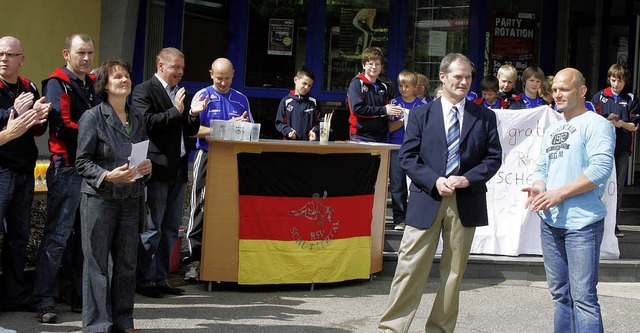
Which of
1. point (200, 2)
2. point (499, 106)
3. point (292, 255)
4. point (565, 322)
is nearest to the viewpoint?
point (565, 322)

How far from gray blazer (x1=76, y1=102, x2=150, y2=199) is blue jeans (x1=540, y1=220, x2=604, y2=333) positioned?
9.45 ft

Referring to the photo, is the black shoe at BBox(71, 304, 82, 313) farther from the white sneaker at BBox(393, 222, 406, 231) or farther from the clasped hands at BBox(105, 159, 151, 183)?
the white sneaker at BBox(393, 222, 406, 231)

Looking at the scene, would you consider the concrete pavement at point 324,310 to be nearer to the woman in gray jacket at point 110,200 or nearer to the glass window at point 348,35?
the woman in gray jacket at point 110,200

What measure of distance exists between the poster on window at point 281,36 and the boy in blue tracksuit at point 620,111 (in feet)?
16.1

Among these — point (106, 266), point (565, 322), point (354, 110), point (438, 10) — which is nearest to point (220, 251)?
point (106, 266)

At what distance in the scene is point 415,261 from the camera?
6.15 m

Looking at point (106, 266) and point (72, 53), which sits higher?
point (72, 53)

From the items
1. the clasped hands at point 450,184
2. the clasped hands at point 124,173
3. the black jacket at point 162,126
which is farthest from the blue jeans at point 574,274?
the black jacket at point 162,126

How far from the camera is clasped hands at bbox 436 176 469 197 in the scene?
19.4ft

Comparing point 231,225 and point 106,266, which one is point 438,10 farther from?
point 106,266

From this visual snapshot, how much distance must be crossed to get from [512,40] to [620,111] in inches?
158

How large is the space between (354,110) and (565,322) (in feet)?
14.1

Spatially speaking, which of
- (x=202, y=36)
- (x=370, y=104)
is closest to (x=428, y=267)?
(x=370, y=104)

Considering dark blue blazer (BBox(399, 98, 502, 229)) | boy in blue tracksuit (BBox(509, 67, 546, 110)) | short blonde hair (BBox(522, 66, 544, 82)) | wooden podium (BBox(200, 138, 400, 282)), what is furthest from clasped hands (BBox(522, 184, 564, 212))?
short blonde hair (BBox(522, 66, 544, 82))
